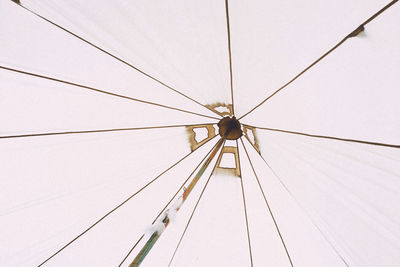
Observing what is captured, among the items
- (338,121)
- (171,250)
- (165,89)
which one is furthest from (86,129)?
(338,121)

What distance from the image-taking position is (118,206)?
3.21ft

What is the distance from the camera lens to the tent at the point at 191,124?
590 mm

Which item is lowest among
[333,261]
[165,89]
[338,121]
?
[333,261]

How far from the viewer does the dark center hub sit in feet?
4.25

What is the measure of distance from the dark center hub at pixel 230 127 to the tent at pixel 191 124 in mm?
109

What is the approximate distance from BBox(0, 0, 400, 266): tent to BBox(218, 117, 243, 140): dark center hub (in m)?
0.11

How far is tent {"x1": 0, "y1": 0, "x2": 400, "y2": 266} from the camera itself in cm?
59

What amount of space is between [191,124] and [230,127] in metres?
0.27

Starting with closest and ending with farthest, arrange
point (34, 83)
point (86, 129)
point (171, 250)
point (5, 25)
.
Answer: point (5, 25), point (34, 83), point (86, 129), point (171, 250)

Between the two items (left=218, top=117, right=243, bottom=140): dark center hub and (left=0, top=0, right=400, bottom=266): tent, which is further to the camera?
(left=218, top=117, right=243, bottom=140): dark center hub

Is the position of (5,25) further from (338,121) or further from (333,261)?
(333,261)

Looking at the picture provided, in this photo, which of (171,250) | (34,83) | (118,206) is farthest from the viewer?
(171,250)

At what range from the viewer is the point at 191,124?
1220 millimetres

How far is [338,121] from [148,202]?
0.95 metres
